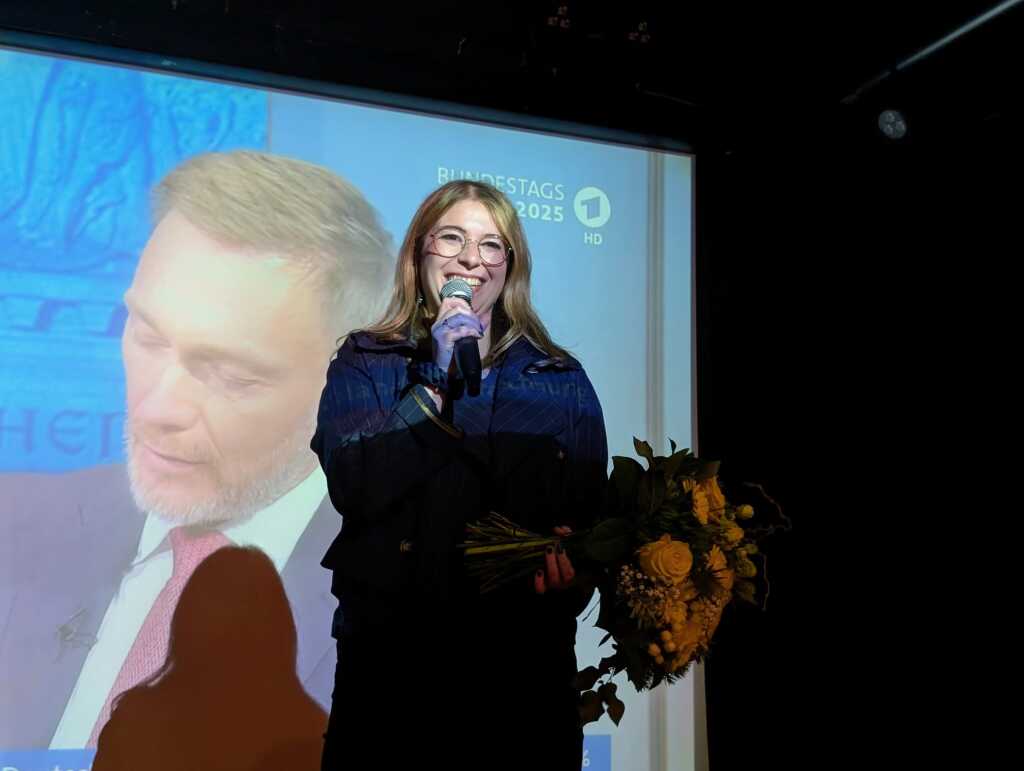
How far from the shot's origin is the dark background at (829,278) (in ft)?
11.4

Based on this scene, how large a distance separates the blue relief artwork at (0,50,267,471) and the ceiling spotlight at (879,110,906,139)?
7.11ft

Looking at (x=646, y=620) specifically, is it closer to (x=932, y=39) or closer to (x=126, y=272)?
(x=126, y=272)

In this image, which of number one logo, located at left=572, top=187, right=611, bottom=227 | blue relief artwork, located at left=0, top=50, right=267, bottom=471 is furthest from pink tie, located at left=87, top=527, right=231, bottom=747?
number one logo, located at left=572, top=187, right=611, bottom=227

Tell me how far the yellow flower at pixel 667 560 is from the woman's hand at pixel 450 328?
24.3 inches

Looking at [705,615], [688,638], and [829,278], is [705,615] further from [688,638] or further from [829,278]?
[829,278]

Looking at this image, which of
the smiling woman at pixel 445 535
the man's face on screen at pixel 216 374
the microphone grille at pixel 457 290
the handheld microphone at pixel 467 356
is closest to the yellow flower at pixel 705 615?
the smiling woman at pixel 445 535

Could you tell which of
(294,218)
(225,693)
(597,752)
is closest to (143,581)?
(225,693)

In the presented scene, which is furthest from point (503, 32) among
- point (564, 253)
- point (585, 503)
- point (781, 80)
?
point (585, 503)

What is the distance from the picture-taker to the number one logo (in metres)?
3.36

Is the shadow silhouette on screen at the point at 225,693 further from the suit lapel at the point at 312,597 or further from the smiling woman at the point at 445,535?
the smiling woman at the point at 445,535

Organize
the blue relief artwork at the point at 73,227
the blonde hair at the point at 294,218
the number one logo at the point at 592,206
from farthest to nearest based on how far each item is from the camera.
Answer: the number one logo at the point at 592,206, the blonde hair at the point at 294,218, the blue relief artwork at the point at 73,227

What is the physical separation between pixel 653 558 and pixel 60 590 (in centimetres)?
154

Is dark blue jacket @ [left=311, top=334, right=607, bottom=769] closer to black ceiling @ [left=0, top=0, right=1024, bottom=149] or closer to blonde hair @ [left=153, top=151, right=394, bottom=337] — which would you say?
blonde hair @ [left=153, top=151, right=394, bottom=337]

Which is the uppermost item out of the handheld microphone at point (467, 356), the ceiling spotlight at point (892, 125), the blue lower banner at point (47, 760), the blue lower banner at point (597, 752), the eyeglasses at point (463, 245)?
the ceiling spotlight at point (892, 125)
